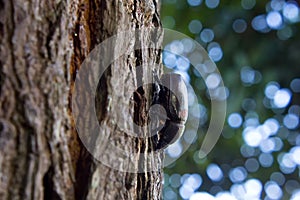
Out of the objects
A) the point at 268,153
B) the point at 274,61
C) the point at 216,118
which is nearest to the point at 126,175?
the point at 216,118

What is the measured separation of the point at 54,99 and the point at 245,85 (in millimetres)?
1227

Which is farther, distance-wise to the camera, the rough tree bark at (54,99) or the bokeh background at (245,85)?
the bokeh background at (245,85)

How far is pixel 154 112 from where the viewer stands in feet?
1.94

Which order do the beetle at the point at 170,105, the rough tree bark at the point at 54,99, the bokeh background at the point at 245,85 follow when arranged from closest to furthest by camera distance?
the rough tree bark at the point at 54,99 < the beetle at the point at 170,105 < the bokeh background at the point at 245,85

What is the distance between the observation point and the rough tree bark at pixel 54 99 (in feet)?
1.43

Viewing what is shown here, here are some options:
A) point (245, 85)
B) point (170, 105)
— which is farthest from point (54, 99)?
point (245, 85)

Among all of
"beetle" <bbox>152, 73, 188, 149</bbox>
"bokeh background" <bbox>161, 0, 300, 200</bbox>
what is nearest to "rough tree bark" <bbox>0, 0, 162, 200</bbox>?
"beetle" <bbox>152, 73, 188, 149</bbox>

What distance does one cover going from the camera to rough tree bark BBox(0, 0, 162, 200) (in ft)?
1.43

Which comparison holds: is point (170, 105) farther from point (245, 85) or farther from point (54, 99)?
point (245, 85)

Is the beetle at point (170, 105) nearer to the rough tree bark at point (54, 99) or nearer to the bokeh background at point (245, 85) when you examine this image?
the rough tree bark at point (54, 99)

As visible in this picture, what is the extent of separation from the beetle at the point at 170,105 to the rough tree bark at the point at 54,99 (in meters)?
0.06

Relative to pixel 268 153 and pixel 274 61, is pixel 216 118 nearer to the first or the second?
pixel 274 61

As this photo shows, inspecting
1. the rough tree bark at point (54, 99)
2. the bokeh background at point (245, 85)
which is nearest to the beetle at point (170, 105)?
the rough tree bark at point (54, 99)

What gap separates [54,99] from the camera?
0.46 meters
